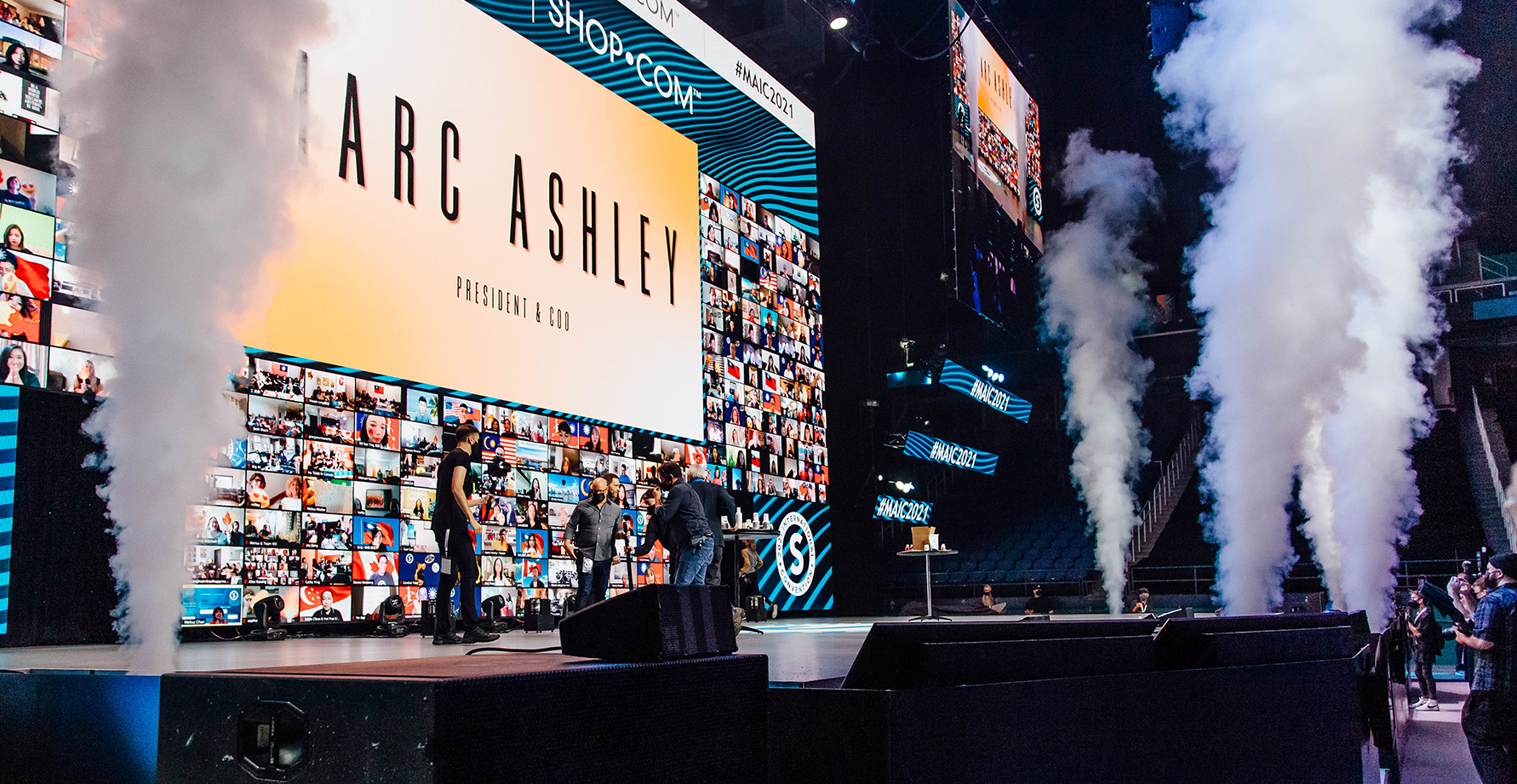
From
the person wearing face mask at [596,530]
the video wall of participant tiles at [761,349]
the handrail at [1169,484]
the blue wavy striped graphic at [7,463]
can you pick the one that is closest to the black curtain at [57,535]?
the blue wavy striped graphic at [7,463]

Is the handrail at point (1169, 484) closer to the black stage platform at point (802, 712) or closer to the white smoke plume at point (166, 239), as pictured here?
the black stage platform at point (802, 712)

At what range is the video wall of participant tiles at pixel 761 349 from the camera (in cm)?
1166

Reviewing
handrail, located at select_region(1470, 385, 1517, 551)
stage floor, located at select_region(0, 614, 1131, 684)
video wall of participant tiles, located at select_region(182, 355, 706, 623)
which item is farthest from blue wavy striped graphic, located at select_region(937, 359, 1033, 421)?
stage floor, located at select_region(0, 614, 1131, 684)

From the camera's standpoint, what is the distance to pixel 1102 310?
18.8 metres

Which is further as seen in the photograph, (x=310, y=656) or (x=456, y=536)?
(x=456, y=536)

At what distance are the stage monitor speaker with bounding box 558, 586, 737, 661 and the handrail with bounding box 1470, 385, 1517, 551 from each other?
52.6 ft

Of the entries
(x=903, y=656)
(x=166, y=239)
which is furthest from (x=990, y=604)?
(x=903, y=656)

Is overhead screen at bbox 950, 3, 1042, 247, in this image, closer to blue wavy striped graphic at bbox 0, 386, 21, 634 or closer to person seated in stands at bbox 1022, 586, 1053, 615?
person seated in stands at bbox 1022, 586, 1053, 615

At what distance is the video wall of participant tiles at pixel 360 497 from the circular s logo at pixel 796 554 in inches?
144

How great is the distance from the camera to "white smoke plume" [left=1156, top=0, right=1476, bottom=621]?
8164mm

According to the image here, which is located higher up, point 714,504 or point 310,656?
point 714,504

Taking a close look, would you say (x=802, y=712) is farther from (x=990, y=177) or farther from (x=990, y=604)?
(x=990, y=604)

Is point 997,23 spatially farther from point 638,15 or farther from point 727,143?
point 638,15

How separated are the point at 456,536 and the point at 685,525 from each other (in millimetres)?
1829
